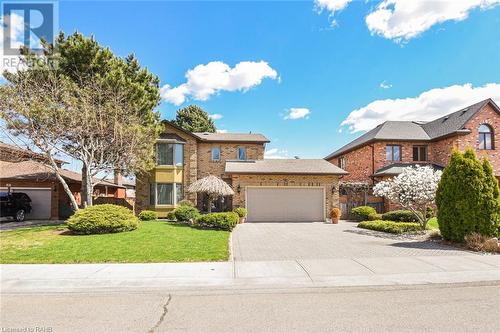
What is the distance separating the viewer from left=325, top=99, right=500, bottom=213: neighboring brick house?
76.6 feet

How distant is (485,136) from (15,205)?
3503 centimetres

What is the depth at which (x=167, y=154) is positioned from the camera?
74.2ft

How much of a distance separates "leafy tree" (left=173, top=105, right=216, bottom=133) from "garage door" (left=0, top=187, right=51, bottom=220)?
26466 mm

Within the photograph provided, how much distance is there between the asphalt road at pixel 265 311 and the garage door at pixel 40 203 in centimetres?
1737

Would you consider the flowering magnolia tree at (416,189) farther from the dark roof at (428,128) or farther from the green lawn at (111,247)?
the green lawn at (111,247)

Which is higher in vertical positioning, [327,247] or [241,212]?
[241,212]

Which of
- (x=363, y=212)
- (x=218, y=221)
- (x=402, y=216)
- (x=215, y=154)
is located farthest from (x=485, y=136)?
Answer: (x=218, y=221)

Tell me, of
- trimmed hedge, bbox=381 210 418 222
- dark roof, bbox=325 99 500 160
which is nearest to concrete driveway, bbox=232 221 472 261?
trimmed hedge, bbox=381 210 418 222

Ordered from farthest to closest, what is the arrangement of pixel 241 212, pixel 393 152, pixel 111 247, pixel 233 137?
pixel 233 137
pixel 393 152
pixel 241 212
pixel 111 247

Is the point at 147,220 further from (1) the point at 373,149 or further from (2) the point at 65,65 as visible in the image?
(1) the point at 373,149

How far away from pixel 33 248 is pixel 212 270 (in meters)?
7.05

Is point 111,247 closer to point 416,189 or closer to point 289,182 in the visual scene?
point 289,182

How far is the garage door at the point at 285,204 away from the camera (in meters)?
22.0

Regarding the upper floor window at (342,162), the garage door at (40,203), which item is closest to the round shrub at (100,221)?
the garage door at (40,203)
